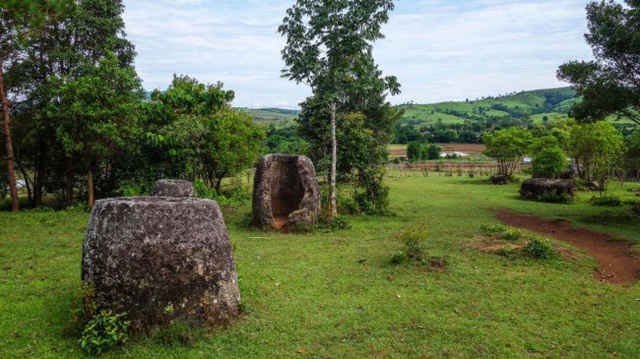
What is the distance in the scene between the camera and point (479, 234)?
13.4m

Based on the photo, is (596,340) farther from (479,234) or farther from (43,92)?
(43,92)

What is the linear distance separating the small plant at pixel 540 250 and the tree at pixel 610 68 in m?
8.80

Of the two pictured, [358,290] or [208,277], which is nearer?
[208,277]

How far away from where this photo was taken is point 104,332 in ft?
17.8

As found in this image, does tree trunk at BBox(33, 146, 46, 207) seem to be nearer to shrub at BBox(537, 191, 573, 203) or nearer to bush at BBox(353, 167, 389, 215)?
bush at BBox(353, 167, 389, 215)

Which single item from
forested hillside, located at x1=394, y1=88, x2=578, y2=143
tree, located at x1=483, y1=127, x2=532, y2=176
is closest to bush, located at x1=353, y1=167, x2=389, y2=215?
tree, located at x1=483, y1=127, x2=532, y2=176

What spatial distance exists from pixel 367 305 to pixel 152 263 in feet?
12.2

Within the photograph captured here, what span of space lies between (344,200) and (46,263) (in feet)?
39.0

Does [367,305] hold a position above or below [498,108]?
below

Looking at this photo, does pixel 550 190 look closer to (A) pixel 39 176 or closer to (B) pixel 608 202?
(B) pixel 608 202

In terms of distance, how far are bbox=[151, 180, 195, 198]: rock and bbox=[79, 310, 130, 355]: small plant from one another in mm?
8168

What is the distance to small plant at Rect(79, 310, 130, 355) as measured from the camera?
5.28 metres

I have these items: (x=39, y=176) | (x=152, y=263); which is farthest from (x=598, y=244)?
(x=39, y=176)

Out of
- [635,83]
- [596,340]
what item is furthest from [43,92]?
[635,83]
